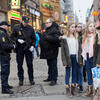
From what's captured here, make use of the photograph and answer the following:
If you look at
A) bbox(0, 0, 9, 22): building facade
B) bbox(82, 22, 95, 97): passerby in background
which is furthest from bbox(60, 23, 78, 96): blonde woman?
bbox(0, 0, 9, 22): building facade

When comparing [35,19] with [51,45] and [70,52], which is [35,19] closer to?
[51,45]

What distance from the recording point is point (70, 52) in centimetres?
476

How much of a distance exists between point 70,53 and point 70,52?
0.02 metres

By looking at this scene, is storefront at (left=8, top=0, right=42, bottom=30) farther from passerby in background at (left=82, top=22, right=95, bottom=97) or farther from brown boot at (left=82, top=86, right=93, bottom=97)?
brown boot at (left=82, top=86, right=93, bottom=97)

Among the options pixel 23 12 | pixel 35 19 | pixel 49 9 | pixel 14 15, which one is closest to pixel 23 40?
pixel 14 15

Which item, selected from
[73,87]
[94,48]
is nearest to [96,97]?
[73,87]

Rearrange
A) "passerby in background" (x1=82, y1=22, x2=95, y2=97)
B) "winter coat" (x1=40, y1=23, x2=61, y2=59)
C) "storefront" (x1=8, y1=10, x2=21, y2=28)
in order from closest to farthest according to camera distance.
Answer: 1. "passerby in background" (x1=82, y1=22, x2=95, y2=97)
2. "winter coat" (x1=40, y1=23, x2=61, y2=59)
3. "storefront" (x1=8, y1=10, x2=21, y2=28)

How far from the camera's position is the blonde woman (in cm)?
464

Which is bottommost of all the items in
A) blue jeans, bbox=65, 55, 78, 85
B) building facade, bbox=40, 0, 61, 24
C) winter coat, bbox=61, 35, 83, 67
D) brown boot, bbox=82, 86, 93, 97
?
brown boot, bbox=82, 86, 93, 97

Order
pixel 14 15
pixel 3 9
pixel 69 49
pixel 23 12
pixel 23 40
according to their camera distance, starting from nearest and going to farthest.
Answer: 1. pixel 69 49
2. pixel 23 40
3. pixel 3 9
4. pixel 14 15
5. pixel 23 12

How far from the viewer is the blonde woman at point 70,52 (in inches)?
183

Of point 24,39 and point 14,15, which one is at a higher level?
point 14,15

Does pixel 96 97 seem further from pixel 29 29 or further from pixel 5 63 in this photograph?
pixel 29 29

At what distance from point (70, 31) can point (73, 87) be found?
139 centimetres
